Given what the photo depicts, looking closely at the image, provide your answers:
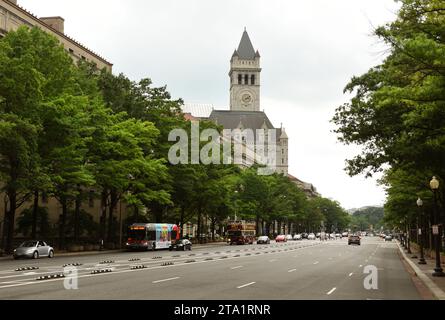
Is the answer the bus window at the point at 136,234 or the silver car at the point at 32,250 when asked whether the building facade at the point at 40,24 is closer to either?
the silver car at the point at 32,250

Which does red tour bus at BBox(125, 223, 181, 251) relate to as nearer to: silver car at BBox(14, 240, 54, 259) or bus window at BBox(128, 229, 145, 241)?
bus window at BBox(128, 229, 145, 241)

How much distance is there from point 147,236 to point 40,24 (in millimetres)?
31699

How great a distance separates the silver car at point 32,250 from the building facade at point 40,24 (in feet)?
61.8

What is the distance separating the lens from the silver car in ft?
121

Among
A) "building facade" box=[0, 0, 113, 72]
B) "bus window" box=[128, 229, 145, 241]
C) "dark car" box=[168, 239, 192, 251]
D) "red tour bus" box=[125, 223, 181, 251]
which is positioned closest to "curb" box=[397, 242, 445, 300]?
"red tour bus" box=[125, 223, 181, 251]

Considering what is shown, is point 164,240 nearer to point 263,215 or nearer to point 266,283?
point 266,283

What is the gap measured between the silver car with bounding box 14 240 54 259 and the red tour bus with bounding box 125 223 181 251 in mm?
15070

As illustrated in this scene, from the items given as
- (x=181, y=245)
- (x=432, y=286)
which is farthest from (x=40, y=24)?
(x=432, y=286)

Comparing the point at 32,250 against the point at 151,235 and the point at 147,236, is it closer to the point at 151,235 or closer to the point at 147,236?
the point at 147,236

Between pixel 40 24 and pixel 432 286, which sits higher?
pixel 40 24

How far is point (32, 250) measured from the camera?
37.5 m

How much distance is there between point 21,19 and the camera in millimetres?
63969
